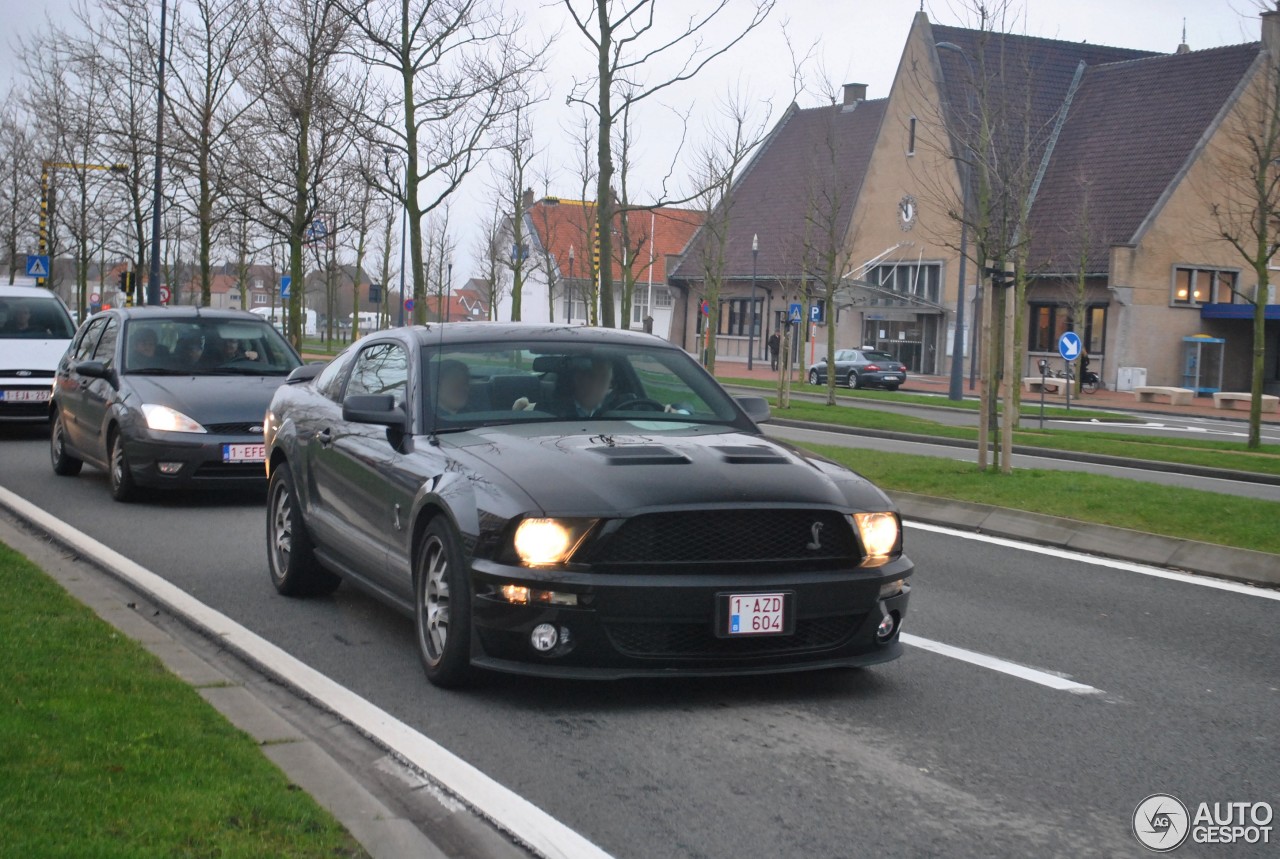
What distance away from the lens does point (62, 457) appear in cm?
1501

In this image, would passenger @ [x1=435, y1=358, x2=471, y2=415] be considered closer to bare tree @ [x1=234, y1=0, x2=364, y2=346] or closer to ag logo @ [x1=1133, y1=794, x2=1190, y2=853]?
ag logo @ [x1=1133, y1=794, x2=1190, y2=853]

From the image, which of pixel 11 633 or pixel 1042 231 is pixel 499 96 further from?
pixel 1042 231

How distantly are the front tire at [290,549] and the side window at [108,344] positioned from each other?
5427 millimetres

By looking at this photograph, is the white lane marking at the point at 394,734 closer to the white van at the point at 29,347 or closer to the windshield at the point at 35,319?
the white van at the point at 29,347

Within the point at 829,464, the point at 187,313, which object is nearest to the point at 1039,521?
the point at 829,464

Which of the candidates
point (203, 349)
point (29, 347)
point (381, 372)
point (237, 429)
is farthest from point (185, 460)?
point (29, 347)

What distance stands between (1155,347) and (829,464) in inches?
1878

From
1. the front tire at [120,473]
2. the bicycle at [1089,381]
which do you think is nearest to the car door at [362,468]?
the front tire at [120,473]

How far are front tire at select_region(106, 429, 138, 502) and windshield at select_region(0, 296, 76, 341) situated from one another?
7311 mm

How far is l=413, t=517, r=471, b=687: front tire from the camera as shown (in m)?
6.07

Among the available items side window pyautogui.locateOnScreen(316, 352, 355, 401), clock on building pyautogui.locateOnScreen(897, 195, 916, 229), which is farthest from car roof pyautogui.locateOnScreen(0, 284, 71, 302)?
clock on building pyautogui.locateOnScreen(897, 195, 916, 229)

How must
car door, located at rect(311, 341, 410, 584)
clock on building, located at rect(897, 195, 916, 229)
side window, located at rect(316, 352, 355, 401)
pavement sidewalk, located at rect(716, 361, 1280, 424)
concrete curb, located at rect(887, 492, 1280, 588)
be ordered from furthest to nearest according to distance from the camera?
clock on building, located at rect(897, 195, 916, 229), pavement sidewalk, located at rect(716, 361, 1280, 424), concrete curb, located at rect(887, 492, 1280, 588), side window, located at rect(316, 352, 355, 401), car door, located at rect(311, 341, 410, 584)

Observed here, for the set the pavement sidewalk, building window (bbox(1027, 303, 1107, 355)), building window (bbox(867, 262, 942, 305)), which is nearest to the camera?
the pavement sidewalk

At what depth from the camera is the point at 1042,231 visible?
176ft
